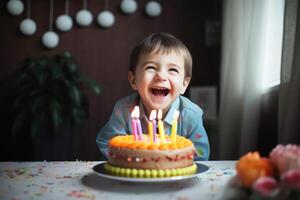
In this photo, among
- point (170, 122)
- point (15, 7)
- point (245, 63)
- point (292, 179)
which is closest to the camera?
point (292, 179)

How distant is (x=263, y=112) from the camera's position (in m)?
2.40

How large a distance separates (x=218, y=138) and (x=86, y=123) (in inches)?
47.9

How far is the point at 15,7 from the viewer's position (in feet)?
11.2

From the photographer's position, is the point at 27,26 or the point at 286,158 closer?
the point at 286,158

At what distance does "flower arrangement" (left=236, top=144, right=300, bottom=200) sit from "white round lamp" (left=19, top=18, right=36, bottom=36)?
302cm

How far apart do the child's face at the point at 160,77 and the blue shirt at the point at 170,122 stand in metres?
0.10

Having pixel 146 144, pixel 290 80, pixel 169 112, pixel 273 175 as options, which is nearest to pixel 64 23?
pixel 290 80

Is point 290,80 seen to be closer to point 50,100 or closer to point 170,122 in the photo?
point 170,122

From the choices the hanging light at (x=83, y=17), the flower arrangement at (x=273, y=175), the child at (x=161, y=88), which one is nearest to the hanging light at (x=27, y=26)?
the hanging light at (x=83, y=17)

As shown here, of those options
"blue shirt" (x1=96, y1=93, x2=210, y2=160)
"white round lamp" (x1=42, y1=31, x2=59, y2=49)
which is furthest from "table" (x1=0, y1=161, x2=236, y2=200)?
"white round lamp" (x1=42, y1=31, x2=59, y2=49)

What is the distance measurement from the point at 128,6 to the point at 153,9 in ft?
0.67

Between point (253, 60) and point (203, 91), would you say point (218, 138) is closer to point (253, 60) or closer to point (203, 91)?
point (203, 91)

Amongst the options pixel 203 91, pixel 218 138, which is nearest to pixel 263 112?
pixel 218 138

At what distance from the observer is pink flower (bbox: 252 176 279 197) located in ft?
2.00
